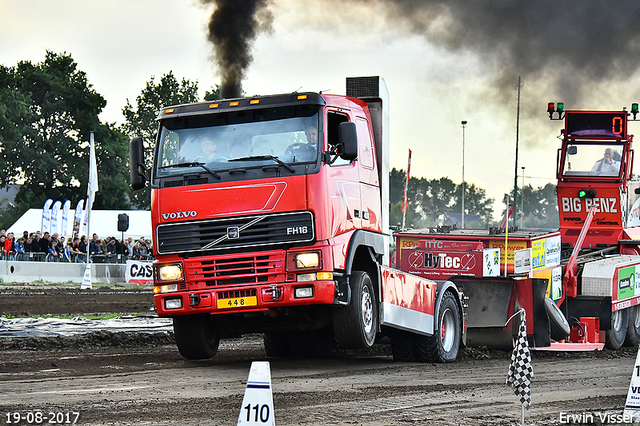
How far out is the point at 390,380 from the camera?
10.5 metres

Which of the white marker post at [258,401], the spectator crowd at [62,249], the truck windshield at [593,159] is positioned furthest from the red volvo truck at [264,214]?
the spectator crowd at [62,249]

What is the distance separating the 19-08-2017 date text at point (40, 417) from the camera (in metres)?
7.08

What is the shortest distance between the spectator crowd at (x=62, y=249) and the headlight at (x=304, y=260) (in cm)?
2156

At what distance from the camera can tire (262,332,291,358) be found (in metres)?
13.6

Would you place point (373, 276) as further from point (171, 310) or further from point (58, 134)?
point (58, 134)

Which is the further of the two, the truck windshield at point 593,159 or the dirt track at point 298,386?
the truck windshield at point 593,159

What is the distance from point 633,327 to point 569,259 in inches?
82.3

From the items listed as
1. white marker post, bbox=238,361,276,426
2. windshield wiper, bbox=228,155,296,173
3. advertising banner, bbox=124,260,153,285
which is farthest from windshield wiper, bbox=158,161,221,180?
advertising banner, bbox=124,260,153,285

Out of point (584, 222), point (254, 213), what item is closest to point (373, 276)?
point (254, 213)

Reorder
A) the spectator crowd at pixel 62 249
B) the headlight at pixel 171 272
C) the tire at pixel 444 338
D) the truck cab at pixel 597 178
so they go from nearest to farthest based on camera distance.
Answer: the headlight at pixel 171 272
the tire at pixel 444 338
the truck cab at pixel 597 178
the spectator crowd at pixel 62 249

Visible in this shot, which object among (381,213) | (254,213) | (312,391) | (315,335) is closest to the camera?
(312,391)

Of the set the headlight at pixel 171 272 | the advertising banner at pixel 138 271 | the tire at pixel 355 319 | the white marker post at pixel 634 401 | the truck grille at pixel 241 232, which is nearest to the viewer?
the white marker post at pixel 634 401

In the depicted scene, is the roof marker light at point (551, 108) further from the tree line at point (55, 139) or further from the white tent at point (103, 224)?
the tree line at point (55, 139)

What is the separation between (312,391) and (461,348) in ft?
17.1
